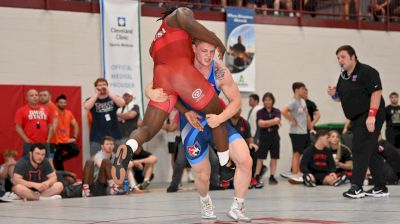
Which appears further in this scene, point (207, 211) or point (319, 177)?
point (319, 177)

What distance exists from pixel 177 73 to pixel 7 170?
271 inches

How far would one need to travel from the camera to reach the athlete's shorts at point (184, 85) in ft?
22.5

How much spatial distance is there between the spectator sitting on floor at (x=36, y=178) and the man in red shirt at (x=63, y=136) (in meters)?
2.50

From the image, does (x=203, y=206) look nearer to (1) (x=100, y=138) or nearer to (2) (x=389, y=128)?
(1) (x=100, y=138)

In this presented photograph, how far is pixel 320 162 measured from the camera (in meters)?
14.0

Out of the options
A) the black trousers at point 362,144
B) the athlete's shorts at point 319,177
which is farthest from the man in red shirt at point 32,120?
the black trousers at point 362,144

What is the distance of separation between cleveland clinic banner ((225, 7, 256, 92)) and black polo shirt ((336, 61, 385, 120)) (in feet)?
25.5


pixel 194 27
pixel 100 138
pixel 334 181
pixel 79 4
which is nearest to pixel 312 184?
pixel 334 181

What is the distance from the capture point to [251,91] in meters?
18.2

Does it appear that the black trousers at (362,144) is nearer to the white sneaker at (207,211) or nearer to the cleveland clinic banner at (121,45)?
the white sneaker at (207,211)

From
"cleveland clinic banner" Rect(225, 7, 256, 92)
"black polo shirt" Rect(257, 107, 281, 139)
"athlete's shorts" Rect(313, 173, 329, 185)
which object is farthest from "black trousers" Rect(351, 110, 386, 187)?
"cleveland clinic banner" Rect(225, 7, 256, 92)

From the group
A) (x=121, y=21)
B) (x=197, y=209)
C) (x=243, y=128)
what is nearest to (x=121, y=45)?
(x=121, y=21)

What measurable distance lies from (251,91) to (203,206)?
1075cm

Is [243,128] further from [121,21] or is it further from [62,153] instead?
[121,21]
